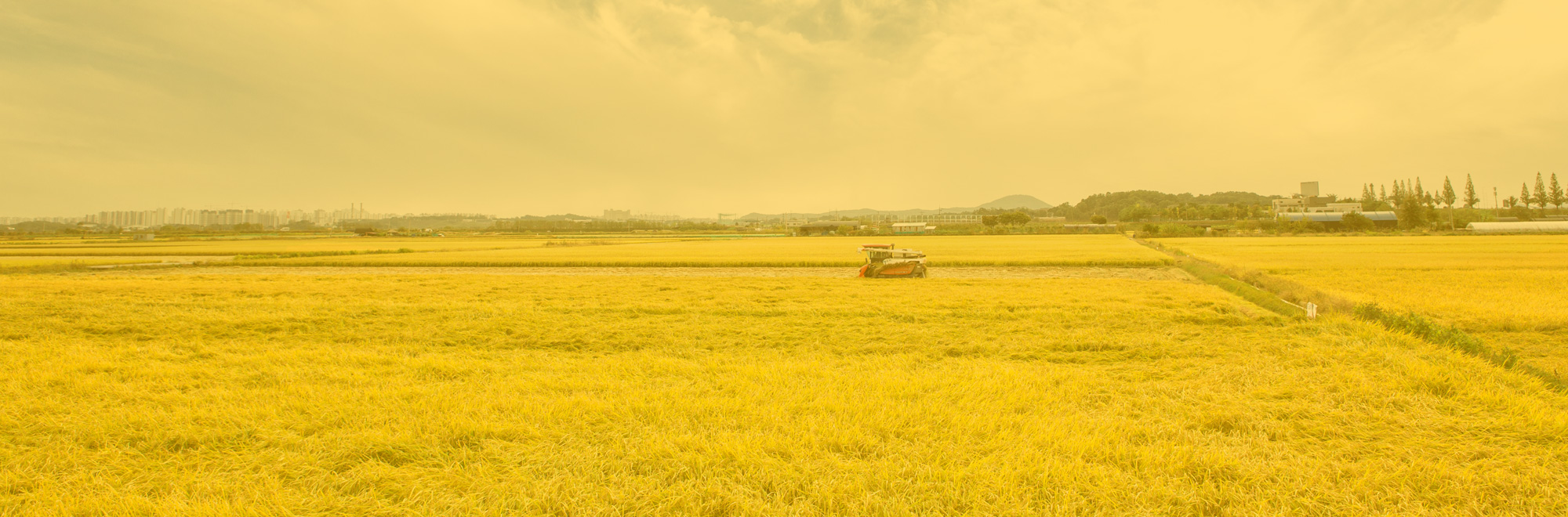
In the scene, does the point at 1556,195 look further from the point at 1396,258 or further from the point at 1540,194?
the point at 1396,258

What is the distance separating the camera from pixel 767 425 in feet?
15.6

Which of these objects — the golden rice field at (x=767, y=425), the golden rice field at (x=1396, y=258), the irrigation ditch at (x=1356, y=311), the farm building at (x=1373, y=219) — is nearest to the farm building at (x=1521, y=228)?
the farm building at (x=1373, y=219)

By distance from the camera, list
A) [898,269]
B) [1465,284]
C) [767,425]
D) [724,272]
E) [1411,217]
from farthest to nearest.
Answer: [1411,217], [724,272], [898,269], [1465,284], [767,425]

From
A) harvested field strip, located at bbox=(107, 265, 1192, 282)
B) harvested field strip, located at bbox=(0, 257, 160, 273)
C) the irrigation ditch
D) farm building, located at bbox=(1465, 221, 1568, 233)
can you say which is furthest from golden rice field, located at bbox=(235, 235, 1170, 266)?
farm building, located at bbox=(1465, 221, 1568, 233)

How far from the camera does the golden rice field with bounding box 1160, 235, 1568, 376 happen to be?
11.5 m

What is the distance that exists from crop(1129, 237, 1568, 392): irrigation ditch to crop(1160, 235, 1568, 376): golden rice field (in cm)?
56

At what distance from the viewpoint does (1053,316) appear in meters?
Result: 11.9

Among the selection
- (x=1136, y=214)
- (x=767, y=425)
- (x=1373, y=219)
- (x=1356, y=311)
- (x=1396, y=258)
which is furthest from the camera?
(x=1136, y=214)

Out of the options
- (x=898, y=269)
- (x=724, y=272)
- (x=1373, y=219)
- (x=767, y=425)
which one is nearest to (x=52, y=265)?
(x=724, y=272)

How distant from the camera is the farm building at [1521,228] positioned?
7719 centimetres

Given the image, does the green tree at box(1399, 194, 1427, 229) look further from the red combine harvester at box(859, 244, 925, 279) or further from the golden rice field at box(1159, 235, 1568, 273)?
the red combine harvester at box(859, 244, 925, 279)

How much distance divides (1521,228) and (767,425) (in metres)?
127

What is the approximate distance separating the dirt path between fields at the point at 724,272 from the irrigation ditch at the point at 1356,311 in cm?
242

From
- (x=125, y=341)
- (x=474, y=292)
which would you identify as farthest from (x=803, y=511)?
(x=474, y=292)
